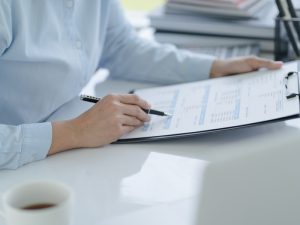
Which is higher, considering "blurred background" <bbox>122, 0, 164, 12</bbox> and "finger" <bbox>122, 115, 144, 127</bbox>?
"blurred background" <bbox>122, 0, 164, 12</bbox>

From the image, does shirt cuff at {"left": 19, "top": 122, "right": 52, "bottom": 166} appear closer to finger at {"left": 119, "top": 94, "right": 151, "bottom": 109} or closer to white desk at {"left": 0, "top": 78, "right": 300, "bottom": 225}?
white desk at {"left": 0, "top": 78, "right": 300, "bottom": 225}

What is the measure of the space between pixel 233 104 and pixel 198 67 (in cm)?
28

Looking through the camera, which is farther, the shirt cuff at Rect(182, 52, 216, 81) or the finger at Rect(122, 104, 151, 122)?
the shirt cuff at Rect(182, 52, 216, 81)

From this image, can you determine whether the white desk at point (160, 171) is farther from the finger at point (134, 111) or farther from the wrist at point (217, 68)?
the wrist at point (217, 68)

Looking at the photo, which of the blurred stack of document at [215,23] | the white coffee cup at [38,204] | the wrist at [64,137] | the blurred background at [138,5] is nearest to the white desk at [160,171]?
the wrist at [64,137]

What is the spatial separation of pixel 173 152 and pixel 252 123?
0.51 feet

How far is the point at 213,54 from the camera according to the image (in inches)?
60.2

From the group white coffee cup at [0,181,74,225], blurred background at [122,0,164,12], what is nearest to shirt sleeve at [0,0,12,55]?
white coffee cup at [0,181,74,225]

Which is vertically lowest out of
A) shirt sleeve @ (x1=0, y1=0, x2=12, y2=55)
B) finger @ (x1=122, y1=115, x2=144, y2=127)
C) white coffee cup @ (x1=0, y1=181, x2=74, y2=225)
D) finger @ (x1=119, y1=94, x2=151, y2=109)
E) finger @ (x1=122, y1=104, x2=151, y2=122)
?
white coffee cup @ (x1=0, y1=181, x2=74, y2=225)

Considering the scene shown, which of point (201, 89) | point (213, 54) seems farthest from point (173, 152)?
point (213, 54)

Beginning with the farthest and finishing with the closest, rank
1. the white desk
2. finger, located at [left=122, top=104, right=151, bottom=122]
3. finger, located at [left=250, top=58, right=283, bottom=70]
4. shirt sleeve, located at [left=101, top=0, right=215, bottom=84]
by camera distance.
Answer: shirt sleeve, located at [left=101, top=0, right=215, bottom=84] < finger, located at [left=250, top=58, right=283, bottom=70] < finger, located at [left=122, top=104, right=151, bottom=122] < the white desk

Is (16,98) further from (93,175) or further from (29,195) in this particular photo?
(29,195)

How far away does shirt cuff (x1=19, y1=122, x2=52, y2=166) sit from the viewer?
97 cm

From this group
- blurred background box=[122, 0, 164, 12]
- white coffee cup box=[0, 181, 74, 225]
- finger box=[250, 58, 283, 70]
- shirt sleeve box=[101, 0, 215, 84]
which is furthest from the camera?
blurred background box=[122, 0, 164, 12]
